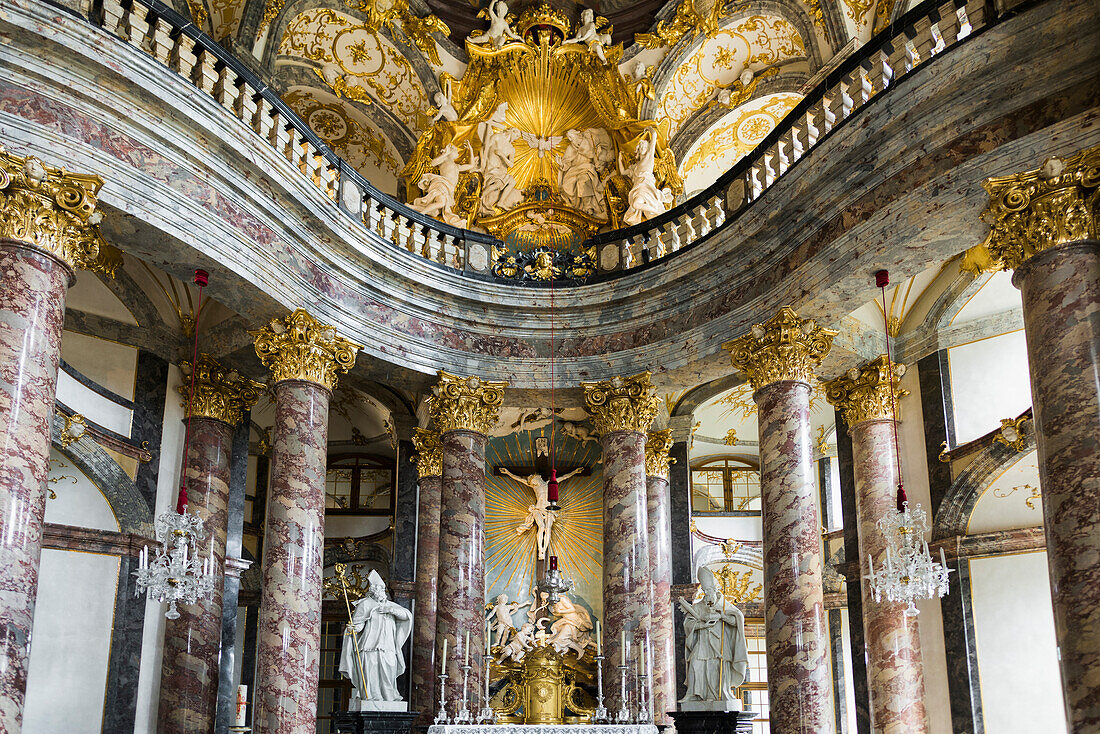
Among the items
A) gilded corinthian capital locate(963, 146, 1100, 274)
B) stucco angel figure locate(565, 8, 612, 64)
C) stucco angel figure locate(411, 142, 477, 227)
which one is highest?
stucco angel figure locate(565, 8, 612, 64)

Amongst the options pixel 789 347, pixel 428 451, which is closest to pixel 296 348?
pixel 428 451

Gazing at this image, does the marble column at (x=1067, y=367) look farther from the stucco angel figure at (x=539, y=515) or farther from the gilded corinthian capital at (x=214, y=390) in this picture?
the stucco angel figure at (x=539, y=515)

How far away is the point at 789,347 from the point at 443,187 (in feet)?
23.5

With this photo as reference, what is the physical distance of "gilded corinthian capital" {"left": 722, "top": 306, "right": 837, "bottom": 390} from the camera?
12.1 metres

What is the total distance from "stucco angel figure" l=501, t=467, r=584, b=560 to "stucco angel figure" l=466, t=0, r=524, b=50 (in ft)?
24.9

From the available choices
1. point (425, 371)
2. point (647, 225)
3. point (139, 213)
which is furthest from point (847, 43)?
point (139, 213)

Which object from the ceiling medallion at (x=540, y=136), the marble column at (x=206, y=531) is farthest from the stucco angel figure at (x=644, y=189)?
the marble column at (x=206, y=531)

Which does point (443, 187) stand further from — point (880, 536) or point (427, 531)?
point (880, 536)

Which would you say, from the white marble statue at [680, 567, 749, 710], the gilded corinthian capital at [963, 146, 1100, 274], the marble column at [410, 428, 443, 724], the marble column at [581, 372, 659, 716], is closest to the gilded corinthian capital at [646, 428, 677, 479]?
the marble column at [581, 372, 659, 716]

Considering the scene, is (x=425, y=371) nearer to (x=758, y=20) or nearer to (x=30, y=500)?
(x=30, y=500)

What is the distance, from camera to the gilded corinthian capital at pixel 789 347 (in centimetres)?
1212

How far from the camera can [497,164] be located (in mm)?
17484

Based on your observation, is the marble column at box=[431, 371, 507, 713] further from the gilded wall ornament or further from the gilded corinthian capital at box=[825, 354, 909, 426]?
the gilded wall ornament

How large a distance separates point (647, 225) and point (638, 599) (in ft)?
18.1
